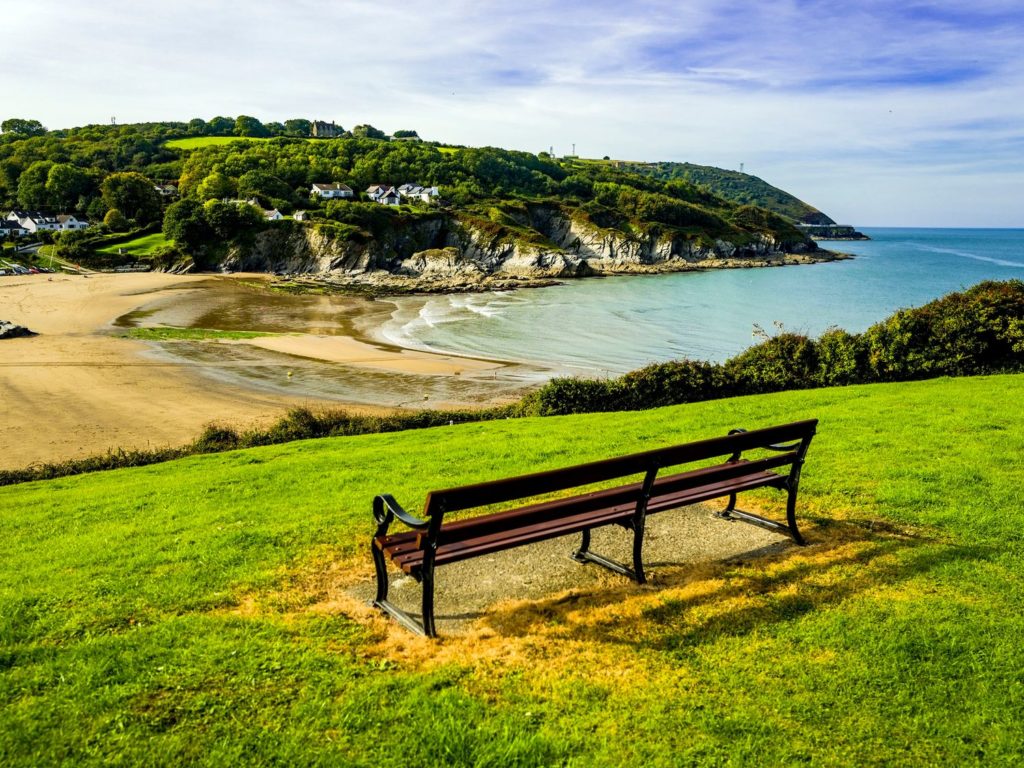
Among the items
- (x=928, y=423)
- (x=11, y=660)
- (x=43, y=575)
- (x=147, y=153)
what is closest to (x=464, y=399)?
(x=928, y=423)

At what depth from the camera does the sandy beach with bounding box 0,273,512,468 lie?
1934 cm

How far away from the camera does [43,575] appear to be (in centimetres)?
636

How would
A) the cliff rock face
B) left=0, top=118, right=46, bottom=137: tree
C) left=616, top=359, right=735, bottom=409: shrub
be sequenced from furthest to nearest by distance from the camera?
left=0, top=118, right=46, bottom=137: tree, the cliff rock face, left=616, top=359, right=735, bottom=409: shrub

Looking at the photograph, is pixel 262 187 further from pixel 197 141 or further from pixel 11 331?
pixel 11 331

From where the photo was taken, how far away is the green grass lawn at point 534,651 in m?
3.71

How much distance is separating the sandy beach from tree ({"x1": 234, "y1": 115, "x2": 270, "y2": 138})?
138 meters

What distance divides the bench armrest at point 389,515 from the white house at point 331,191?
112 m

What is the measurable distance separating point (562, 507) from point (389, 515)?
56.6 inches

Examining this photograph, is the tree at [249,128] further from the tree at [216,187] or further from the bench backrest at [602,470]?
the bench backrest at [602,470]

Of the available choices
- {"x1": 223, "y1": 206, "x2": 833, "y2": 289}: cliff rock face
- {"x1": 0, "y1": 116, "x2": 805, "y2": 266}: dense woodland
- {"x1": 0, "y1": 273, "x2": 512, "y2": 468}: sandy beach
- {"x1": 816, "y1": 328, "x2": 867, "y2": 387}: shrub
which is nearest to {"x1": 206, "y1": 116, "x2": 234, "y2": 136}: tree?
{"x1": 0, "y1": 116, "x2": 805, "y2": 266}: dense woodland

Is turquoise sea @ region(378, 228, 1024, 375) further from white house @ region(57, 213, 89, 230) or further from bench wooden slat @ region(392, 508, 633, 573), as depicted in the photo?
white house @ region(57, 213, 89, 230)

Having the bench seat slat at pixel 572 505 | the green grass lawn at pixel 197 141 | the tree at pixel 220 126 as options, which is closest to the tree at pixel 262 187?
the green grass lawn at pixel 197 141

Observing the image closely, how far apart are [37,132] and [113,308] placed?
155 meters

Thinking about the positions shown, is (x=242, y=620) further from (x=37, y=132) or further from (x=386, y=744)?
(x=37, y=132)
